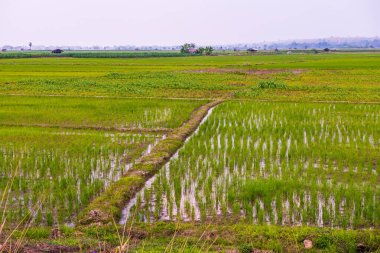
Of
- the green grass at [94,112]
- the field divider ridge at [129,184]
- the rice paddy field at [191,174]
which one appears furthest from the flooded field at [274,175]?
the green grass at [94,112]

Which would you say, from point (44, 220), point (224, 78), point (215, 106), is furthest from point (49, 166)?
point (224, 78)

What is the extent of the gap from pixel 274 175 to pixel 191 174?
1.36m

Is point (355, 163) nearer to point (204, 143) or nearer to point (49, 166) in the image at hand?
point (204, 143)

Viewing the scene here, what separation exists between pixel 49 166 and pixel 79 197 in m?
1.88

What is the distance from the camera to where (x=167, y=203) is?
5898 mm

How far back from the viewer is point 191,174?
7289mm

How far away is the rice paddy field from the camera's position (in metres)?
4.64

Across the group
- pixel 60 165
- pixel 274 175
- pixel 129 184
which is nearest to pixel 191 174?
pixel 129 184

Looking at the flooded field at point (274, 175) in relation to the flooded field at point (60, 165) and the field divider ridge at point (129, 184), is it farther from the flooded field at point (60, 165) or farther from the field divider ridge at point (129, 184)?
the flooded field at point (60, 165)

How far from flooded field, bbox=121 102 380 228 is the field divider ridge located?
0.53 feet

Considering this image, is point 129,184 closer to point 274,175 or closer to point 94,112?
point 274,175

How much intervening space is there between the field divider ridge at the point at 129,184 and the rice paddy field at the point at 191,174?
2 centimetres

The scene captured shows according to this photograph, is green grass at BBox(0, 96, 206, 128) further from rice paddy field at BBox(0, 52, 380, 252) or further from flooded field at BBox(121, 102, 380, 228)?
flooded field at BBox(121, 102, 380, 228)

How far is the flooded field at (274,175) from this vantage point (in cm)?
546
